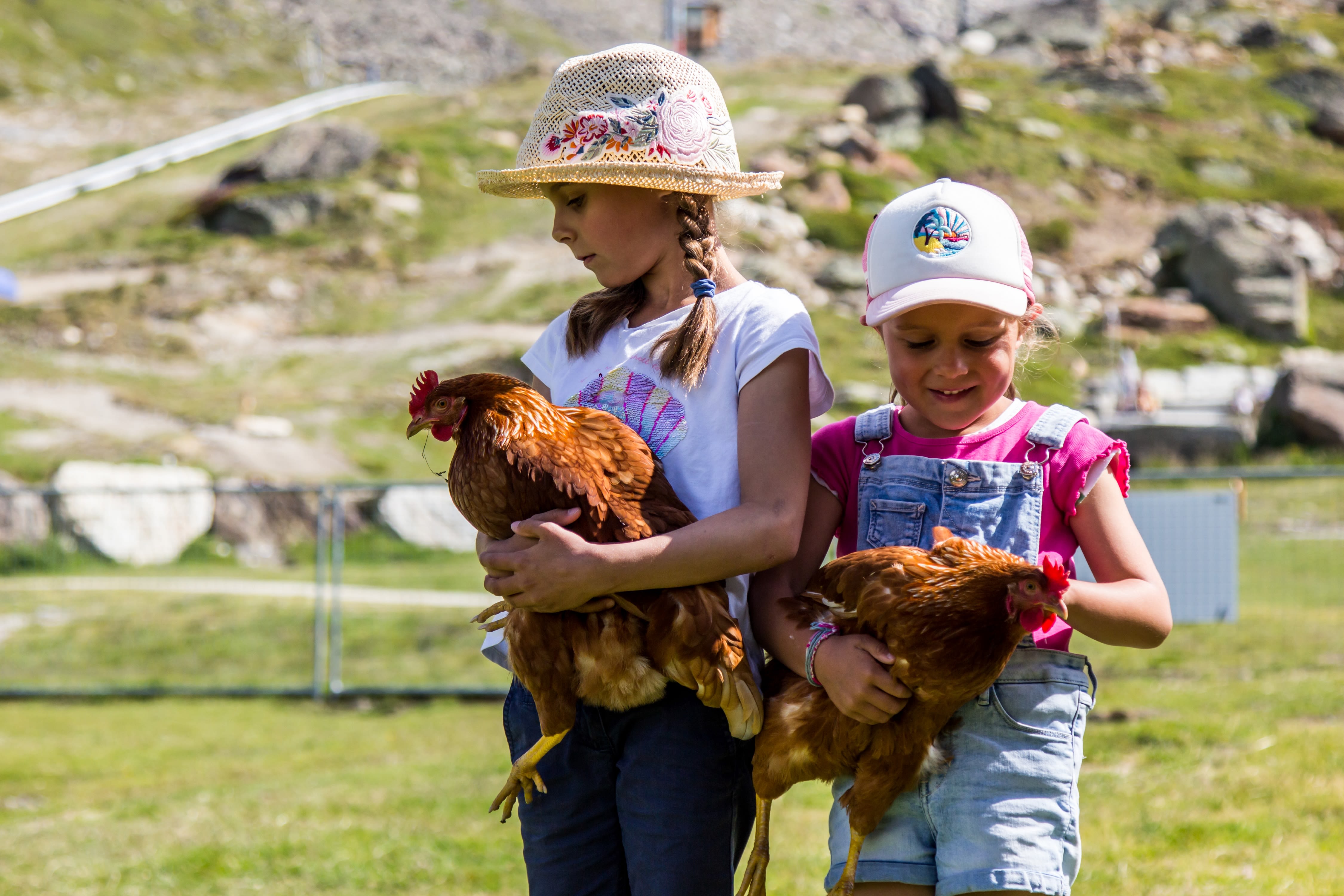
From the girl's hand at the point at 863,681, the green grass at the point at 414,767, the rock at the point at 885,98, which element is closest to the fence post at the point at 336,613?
the green grass at the point at 414,767

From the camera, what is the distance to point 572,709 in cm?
204

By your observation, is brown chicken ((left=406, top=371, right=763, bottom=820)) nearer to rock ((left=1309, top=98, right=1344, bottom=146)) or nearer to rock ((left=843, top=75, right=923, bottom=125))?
rock ((left=843, top=75, right=923, bottom=125))

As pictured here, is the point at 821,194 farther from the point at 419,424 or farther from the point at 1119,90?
the point at 419,424

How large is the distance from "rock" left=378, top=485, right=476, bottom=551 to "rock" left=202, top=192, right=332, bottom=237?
1715 cm

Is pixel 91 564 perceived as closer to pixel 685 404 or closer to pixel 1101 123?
pixel 685 404

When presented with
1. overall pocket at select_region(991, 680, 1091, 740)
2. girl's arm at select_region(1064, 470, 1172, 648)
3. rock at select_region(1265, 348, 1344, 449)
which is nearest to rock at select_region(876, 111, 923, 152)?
rock at select_region(1265, 348, 1344, 449)

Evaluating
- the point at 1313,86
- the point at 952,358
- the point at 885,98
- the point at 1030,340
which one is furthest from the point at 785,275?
the point at 1313,86

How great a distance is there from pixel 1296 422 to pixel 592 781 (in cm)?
1716

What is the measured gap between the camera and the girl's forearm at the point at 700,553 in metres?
1.93

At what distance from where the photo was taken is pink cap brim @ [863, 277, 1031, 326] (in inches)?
79.0

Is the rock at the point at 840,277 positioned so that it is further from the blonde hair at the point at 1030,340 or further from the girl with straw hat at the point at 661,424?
the girl with straw hat at the point at 661,424

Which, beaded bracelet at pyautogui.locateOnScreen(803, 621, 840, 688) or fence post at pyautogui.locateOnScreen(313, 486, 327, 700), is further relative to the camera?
fence post at pyautogui.locateOnScreen(313, 486, 327, 700)

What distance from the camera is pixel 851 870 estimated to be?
1.99 m

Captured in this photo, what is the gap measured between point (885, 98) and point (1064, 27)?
22.5 m
